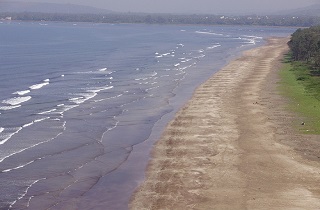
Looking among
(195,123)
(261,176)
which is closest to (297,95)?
(195,123)

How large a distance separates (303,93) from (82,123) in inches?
823

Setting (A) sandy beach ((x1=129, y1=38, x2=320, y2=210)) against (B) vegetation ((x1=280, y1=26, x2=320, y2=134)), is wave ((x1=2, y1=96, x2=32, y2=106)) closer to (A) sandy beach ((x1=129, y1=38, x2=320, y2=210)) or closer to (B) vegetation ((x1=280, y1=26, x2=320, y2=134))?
(A) sandy beach ((x1=129, y1=38, x2=320, y2=210))

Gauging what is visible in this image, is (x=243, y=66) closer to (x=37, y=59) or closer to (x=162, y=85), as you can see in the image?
(x=162, y=85)

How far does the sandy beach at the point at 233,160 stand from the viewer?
25844 mm

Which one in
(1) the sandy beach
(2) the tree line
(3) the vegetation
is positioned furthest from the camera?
(2) the tree line

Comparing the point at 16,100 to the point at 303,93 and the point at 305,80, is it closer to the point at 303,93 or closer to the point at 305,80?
the point at 303,93

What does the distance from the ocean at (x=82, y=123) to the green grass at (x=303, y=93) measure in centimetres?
905

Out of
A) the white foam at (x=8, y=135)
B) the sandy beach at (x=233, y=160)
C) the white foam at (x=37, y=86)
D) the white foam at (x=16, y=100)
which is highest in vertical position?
the sandy beach at (x=233, y=160)

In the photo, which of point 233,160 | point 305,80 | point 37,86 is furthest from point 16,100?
point 305,80

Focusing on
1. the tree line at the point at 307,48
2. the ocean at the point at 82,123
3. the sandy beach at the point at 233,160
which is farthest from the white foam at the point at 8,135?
the tree line at the point at 307,48

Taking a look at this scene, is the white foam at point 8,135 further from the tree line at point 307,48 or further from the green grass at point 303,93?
the tree line at point 307,48

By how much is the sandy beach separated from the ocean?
135 centimetres

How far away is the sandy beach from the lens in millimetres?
25844

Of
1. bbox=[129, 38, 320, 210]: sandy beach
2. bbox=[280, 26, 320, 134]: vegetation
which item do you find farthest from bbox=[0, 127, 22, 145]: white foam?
bbox=[280, 26, 320, 134]: vegetation
